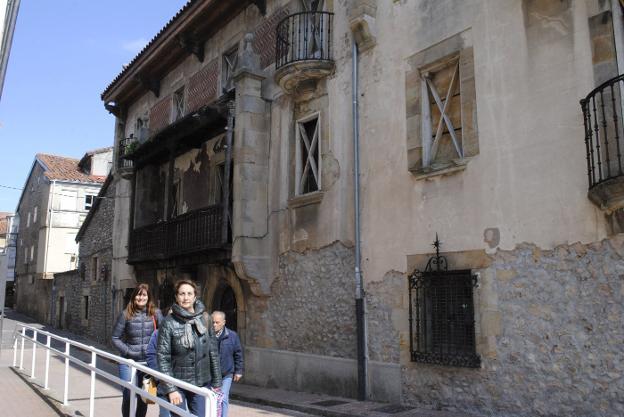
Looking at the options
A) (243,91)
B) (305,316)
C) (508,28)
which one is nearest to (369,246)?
(305,316)

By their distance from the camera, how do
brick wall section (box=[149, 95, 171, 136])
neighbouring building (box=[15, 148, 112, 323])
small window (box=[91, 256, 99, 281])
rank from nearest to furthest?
brick wall section (box=[149, 95, 171, 136])
small window (box=[91, 256, 99, 281])
neighbouring building (box=[15, 148, 112, 323])

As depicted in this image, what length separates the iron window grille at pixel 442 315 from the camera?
8219 millimetres

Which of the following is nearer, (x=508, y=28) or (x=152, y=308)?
(x=152, y=308)

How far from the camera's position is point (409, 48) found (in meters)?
9.64

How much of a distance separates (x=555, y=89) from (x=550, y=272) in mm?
2357

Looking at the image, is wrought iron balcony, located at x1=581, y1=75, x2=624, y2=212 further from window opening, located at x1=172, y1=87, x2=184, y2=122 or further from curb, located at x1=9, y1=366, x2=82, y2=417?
window opening, located at x1=172, y1=87, x2=184, y2=122

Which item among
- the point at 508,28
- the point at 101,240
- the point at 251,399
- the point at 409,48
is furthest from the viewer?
the point at 101,240

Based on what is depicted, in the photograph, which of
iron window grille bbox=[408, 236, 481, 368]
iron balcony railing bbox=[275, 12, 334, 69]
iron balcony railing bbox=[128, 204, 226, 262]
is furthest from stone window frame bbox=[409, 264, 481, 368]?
iron balcony railing bbox=[128, 204, 226, 262]

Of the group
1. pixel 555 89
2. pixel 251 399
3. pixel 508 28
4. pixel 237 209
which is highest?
pixel 508 28

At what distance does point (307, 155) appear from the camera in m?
12.0

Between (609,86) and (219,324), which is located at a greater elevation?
(609,86)

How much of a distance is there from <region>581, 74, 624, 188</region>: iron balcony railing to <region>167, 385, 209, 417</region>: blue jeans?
493cm

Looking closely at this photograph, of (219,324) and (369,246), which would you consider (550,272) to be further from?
(219,324)

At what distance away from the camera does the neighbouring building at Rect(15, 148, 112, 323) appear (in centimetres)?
3594
